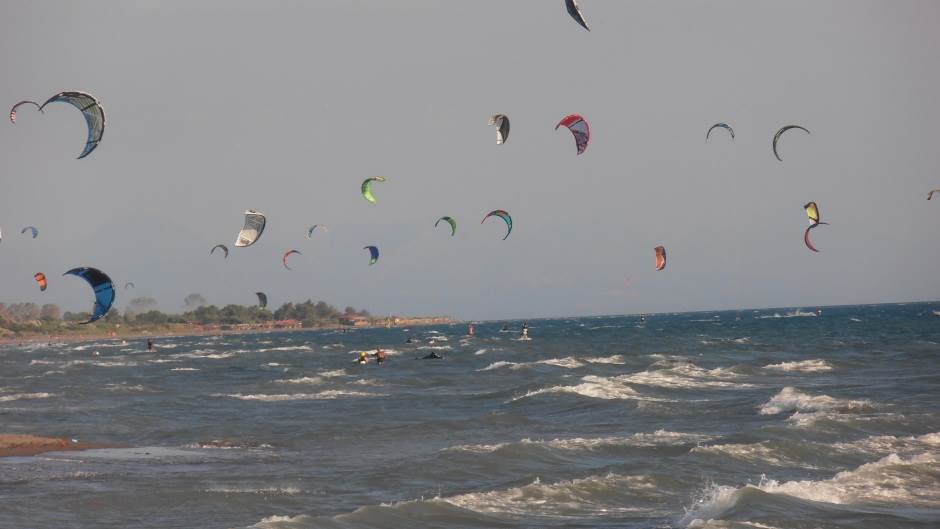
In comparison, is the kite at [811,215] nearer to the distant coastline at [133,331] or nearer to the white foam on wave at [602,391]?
the white foam on wave at [602,391]

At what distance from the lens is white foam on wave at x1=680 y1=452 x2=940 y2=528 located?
14297 mm

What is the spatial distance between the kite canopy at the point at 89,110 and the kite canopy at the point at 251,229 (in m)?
10.9

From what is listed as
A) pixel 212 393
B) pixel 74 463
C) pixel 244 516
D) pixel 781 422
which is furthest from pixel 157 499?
pixel 212 393

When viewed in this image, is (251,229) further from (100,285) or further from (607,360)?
(607,360)

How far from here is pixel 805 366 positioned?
4056 centimetres

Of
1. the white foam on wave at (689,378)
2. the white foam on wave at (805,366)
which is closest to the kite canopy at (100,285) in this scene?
the white foam on wave at (689,378)

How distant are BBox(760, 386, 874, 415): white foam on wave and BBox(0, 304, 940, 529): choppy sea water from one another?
7 cm

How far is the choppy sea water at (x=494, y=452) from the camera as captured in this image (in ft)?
46.9

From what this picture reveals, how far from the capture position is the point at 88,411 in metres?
29.0

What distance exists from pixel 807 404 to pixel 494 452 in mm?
10071

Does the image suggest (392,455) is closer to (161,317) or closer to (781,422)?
(781,422)

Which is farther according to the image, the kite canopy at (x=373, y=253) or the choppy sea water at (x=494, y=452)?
the kite canopy at (x=373, y=253)

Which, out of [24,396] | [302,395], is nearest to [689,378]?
[302,395]

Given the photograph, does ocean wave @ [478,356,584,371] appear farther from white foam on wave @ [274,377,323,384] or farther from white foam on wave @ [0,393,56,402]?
white foam on wave @ [0,393,56,402]
